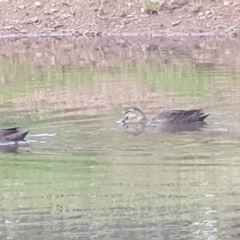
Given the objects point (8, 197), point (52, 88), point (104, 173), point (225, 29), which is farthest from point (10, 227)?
point (225, 29)

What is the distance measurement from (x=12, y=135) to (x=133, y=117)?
6.63 feet

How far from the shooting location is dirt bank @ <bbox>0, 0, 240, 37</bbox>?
31.8 meters

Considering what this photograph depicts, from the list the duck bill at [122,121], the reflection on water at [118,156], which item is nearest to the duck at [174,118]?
the duck bill at [122,121]

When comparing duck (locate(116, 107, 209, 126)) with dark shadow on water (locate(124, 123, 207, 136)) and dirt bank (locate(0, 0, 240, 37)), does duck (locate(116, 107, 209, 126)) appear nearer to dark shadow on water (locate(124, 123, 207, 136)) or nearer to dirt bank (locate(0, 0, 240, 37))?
dark shadow on water (locate(124, 123, 207, 136))

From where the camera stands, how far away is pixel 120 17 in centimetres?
3278

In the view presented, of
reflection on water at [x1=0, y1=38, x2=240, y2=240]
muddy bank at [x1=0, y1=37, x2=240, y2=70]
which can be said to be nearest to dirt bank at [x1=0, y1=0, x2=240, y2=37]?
muddy bank at [x1=0, y1=37, x2=240, y2=70]

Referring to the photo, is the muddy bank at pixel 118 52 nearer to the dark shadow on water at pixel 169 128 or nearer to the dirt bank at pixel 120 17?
the dirt bank at pixel 120 17

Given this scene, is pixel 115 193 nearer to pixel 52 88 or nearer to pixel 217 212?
pixel 217 212

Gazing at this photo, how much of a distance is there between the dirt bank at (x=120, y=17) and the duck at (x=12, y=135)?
56.4 ft

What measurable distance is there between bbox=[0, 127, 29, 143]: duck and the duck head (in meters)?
1.74

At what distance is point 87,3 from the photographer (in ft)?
112

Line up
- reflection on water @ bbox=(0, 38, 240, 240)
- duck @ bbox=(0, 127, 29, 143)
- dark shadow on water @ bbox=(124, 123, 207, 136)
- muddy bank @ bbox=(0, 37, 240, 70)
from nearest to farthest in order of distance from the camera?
reflection on water @ bbox=(0, 38, 240, 240), duck @ bbox=(0, 127, 29, 143), dark shadow on water @ bbox=(124, 123, 207, 136), muddy bank @ bbox=(0, 37, 240, 70)

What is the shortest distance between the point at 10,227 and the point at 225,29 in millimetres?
22064

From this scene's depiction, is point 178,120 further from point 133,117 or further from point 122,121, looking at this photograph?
point 122,121
